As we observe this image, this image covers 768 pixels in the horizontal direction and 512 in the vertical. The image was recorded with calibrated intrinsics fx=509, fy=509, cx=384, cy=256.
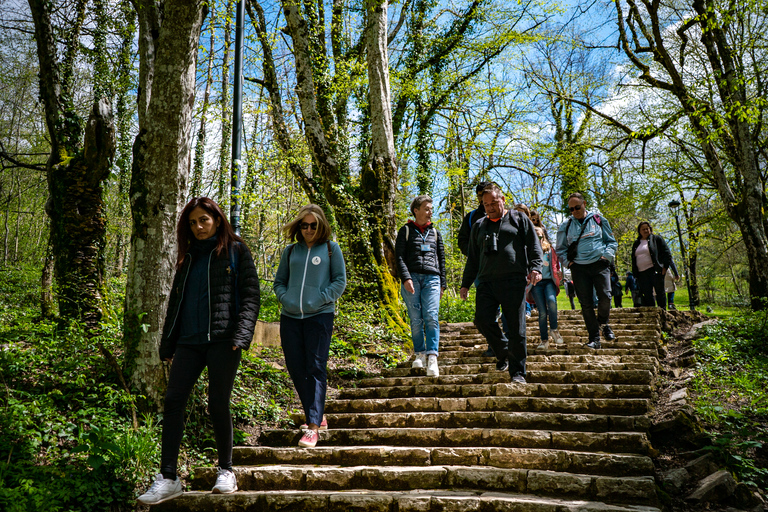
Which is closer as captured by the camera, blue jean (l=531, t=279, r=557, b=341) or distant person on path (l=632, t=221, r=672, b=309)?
blue jean (l=531, t=279, r=557, b=341)

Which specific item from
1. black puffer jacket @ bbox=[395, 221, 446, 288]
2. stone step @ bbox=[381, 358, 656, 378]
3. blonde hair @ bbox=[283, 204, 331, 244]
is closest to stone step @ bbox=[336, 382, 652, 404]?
stone step @ bbox=[381, 358, 656, 378]

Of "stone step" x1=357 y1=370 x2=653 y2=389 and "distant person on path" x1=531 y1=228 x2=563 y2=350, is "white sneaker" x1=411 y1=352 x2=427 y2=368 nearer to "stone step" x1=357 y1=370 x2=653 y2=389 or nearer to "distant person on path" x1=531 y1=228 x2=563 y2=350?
"stone step" x1=357 y1=370 x2=653 y2=389

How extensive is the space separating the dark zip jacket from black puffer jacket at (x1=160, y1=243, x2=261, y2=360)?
104 inches

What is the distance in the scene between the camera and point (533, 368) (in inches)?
238

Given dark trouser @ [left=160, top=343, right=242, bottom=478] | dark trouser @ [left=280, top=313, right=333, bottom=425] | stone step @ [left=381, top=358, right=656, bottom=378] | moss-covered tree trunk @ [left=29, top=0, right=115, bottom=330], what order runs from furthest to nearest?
moss-covered tree trunk @ [left=29, top=0, right=115, bottom=330], stone step @ [left=381, top=358, right=656, bottom=378], dark trouser @ [left=280, top=313, right=333, bottom=425], dark trouser @ [left=160, top=343, right=242, bottom=478]

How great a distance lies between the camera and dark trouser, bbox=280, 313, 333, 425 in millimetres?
4309

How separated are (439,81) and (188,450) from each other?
1275 cm

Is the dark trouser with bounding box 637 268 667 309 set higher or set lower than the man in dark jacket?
lower

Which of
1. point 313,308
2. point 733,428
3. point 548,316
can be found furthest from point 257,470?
point 548,316

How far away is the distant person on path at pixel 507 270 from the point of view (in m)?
5.28

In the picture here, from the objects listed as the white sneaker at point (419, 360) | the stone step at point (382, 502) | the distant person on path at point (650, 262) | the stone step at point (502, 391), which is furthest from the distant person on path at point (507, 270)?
the distant person on path at point (650, 262)

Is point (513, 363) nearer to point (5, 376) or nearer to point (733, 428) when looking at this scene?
point (733, 428)

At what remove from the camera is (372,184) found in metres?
9.40

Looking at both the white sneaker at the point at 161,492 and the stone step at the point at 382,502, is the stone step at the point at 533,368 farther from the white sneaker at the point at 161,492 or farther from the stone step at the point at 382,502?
the white sneaker at the point at 161,492
